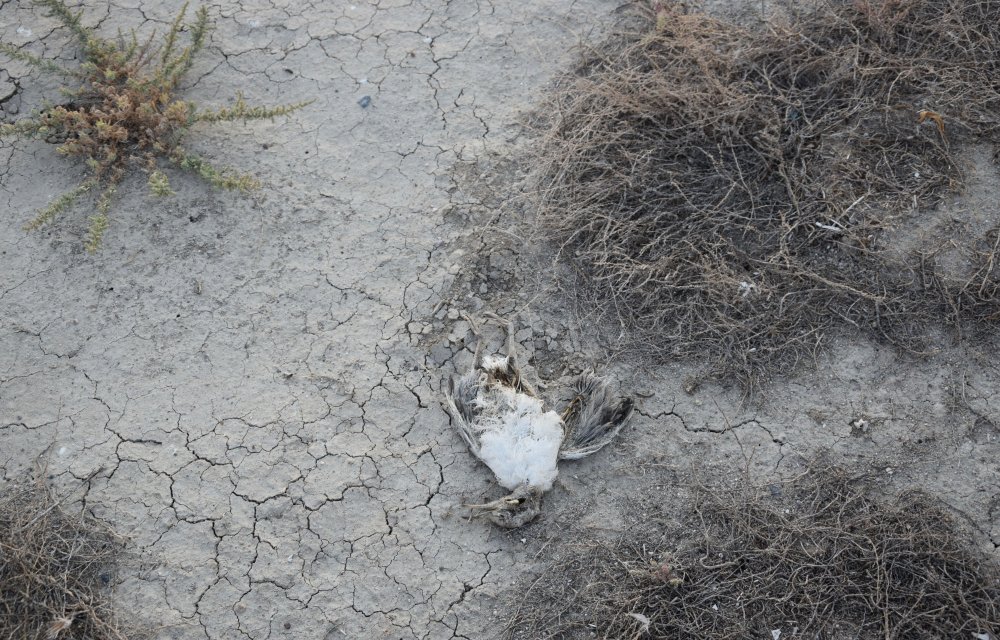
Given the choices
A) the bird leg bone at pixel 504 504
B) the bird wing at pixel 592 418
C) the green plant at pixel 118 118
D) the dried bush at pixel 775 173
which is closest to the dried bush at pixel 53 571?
the green plant at pixel 118 118

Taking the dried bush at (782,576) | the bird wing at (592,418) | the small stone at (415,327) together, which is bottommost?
the dried bush at (782,576)

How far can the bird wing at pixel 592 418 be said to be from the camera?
2756mm

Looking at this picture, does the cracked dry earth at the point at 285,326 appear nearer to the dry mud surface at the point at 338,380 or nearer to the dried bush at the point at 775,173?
the dry mud surface at the point at 338,380

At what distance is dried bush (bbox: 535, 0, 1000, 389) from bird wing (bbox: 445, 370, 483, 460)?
25.5 inches

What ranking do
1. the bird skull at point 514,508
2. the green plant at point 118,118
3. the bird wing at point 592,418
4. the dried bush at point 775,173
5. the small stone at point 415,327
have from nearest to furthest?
the bird skull at point 514,508 < the bird wing at point 592,418 < the dried bush at point 775,173 < the small stone at point 415,327 < the green plant at point 118,118

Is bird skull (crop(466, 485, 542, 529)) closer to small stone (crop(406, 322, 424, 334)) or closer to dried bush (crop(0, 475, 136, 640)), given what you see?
small stone (crop(406, 322, 424, 334))

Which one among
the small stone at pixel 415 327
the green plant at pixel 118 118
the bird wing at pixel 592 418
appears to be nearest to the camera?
the bird wing at pixel 592 418

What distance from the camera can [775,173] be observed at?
319 cm

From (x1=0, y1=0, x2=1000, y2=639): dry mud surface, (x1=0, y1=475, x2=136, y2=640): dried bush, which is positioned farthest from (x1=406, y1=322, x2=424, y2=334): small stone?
(x1=0, y1=475, x2=136, y2=640): dried bush

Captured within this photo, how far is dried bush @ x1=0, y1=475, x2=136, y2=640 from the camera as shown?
2.51 meters

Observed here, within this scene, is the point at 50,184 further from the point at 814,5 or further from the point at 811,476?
the point at 814,5

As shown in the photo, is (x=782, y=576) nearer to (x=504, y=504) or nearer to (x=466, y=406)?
(x=504, y=504)

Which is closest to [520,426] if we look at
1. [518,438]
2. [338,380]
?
[518,438]

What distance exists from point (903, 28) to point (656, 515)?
8.22ft
